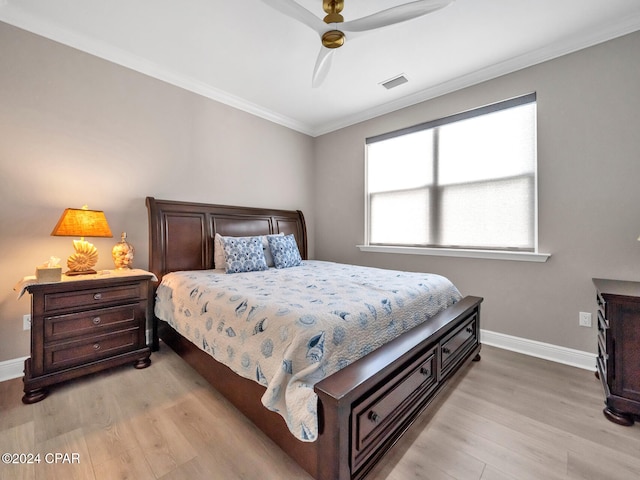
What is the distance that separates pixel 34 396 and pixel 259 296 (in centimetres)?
161

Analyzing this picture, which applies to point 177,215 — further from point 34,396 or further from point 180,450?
point 180,450

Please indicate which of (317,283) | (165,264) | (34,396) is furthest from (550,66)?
(34,396)

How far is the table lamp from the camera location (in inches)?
79.2

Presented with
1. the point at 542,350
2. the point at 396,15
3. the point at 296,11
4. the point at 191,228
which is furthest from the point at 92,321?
the point at 542,350

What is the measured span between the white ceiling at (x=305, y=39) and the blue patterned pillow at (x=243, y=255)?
1.73m

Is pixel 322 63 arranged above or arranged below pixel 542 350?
above

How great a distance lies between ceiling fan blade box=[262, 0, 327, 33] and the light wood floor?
239cm

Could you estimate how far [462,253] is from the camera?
2.91 m

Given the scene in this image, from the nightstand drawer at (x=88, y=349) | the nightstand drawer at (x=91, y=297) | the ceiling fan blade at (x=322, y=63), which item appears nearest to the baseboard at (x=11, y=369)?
the nightstand drawer at (x=88, y=349)

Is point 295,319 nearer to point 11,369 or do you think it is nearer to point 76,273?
point 76,273

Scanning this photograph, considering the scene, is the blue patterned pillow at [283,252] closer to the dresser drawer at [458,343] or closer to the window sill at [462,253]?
the window sill at [462,253]

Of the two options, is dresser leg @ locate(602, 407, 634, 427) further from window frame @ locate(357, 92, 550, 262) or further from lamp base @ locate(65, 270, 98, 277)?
lamp base @ locate(65, 270, 98, 277)

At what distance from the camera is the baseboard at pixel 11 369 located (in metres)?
2.06

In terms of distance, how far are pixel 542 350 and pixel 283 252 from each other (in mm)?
2600
